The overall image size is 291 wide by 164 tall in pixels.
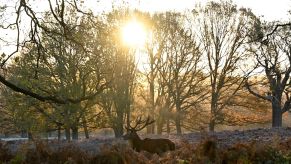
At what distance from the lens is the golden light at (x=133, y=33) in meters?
35.8

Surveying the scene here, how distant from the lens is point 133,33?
39156mm

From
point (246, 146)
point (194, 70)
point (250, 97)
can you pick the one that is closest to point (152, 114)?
point (194, 70)

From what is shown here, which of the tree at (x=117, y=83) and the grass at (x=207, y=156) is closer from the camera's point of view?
the grass at (x=207, y=156)

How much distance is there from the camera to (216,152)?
11164 millimetres

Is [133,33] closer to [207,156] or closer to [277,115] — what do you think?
[277,115]

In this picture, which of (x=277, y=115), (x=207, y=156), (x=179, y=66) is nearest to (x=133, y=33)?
(x=179, y=66)

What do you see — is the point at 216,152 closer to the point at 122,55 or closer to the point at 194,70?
the point at 122,55

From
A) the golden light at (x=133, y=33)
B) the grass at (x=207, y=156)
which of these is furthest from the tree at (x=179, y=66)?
the grass at (x=207, y=156)

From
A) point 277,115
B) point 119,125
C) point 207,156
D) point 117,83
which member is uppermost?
point 117,83

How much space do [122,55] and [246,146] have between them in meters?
24.7

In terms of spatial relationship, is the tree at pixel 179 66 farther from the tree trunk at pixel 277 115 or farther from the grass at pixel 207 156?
the grass at pixel 207 156

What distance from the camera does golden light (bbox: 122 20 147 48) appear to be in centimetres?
3583

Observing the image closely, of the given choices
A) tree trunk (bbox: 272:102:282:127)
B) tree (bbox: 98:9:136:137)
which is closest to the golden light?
tree (bbox: 98:9:136:137)

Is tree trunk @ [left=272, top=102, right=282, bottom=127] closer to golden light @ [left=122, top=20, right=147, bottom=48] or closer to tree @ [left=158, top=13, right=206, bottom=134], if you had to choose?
tree @ [left=158, top=13, right=206, bottom=134]
